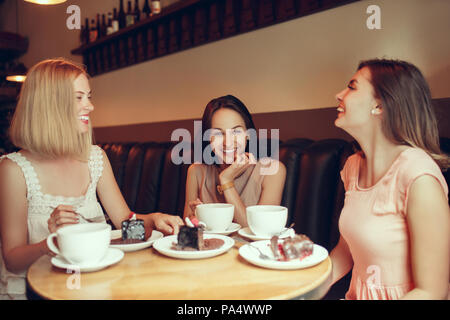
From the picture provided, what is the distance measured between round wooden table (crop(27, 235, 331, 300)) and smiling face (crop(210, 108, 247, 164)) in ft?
3.07

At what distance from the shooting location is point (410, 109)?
1202 mm

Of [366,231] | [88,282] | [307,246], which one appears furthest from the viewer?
[366,231]

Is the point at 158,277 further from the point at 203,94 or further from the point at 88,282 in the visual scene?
the point at 203,94

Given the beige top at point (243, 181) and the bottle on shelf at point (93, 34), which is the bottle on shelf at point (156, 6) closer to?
the bottle on shelf at point (93, 34)

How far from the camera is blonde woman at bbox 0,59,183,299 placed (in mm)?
1335

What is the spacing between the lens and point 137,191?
115 inches

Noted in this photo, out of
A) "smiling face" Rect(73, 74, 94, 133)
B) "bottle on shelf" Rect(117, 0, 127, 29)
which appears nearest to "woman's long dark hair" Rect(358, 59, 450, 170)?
"smiling face" Rect(73, 74, 94, 133)

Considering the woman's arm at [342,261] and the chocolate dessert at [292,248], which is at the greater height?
the chocolate dessert at [292,248]

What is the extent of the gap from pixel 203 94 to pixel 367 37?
1391 millimetres

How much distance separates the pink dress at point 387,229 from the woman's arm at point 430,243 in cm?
5

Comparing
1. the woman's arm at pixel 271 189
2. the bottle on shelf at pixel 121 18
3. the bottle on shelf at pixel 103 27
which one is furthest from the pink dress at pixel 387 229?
the bottle on shelf at pixel 103 27

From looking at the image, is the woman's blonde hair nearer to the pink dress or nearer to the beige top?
the beige top

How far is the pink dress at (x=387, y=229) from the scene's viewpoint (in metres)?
1.13
